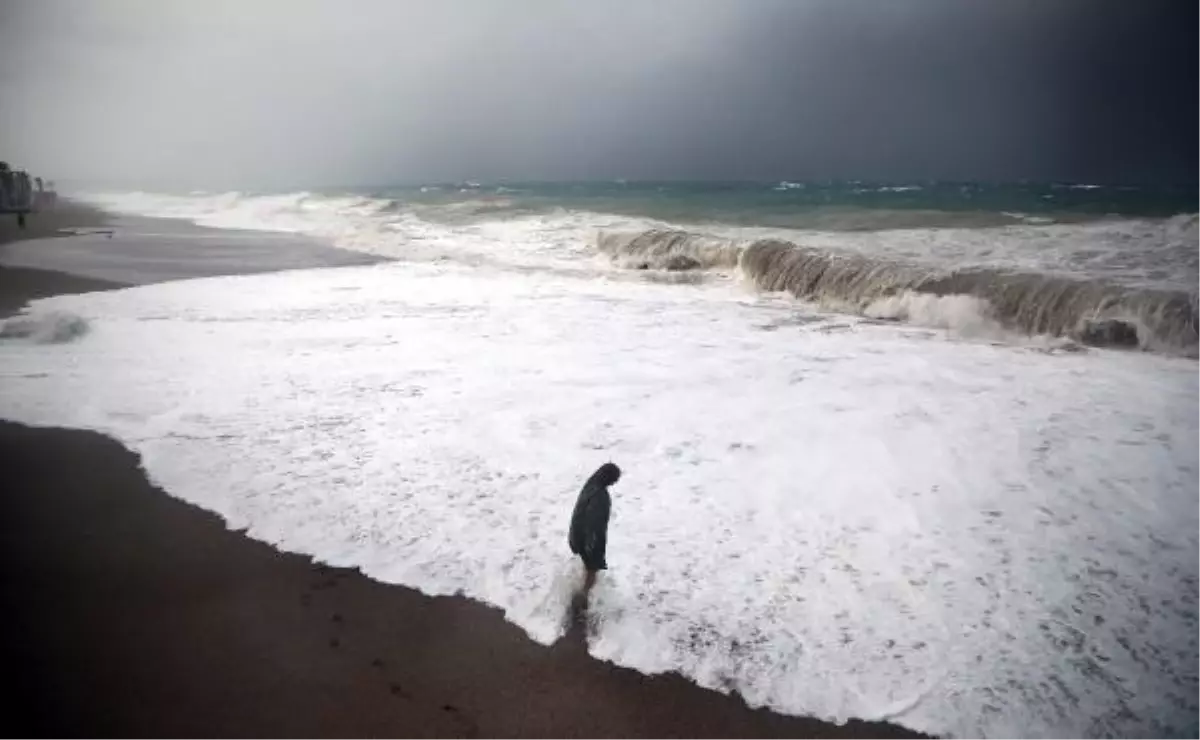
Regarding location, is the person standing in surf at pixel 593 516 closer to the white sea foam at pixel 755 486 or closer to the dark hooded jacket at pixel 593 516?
the dark hooded jacket at pixel 593 516

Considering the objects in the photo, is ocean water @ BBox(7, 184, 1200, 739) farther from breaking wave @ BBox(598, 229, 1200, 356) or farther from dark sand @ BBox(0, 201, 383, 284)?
dark sand @ BBox(0, 201, 383, 284)

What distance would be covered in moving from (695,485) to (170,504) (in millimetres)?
2600

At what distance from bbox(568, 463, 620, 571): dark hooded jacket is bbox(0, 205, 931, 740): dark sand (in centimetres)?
32

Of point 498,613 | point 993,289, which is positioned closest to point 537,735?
point 498,613

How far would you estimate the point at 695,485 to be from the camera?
136 inches

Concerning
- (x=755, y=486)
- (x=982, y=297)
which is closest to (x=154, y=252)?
(x=755, y=486)

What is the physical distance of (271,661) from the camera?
2.20 m

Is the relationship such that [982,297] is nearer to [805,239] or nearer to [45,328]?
[805,239]

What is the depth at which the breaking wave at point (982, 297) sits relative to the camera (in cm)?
626

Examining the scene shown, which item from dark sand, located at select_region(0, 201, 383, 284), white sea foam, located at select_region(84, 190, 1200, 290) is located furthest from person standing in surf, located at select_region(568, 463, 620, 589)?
dark sand, located at select_region(0, 201, 383, 284)

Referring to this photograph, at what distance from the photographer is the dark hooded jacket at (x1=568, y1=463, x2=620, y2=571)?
2.49 m

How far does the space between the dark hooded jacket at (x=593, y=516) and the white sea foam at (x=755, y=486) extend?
7.9 inches

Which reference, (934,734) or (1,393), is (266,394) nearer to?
(1,393)

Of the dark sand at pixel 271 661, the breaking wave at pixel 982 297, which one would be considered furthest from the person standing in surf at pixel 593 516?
the breaking wave at pixel 982 297
